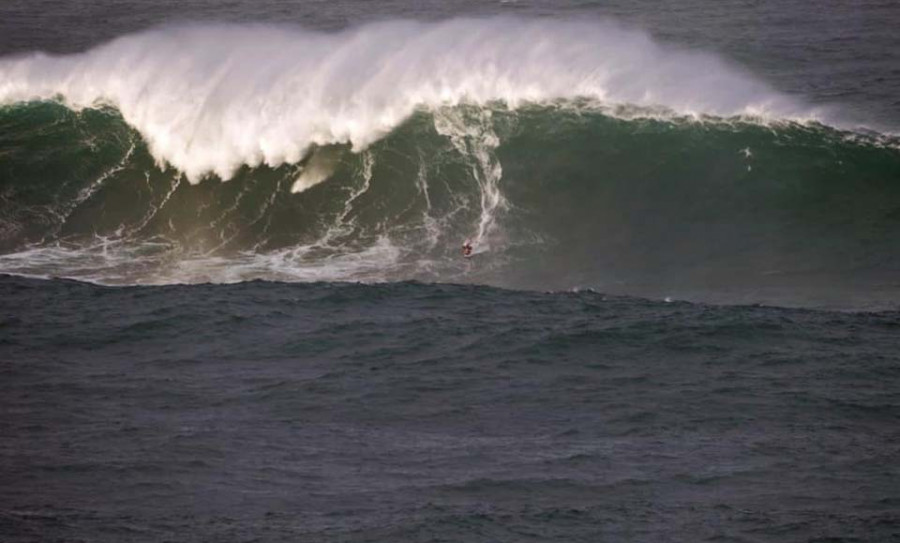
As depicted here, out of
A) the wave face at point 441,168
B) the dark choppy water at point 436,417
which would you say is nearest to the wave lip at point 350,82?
the wave face at point 441,168

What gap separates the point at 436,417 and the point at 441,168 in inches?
432

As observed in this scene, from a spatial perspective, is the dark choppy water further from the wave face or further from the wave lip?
the wave lip

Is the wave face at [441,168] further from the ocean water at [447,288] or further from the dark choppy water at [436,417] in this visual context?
the dark choppy water at [436,417]

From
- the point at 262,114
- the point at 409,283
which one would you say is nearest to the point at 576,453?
the point at 409,283

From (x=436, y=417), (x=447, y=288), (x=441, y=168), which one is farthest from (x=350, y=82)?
(x=436, y=417)

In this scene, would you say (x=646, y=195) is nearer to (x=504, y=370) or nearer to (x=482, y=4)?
(x=504, y=370)

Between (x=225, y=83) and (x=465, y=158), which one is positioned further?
(x=225, y=83)

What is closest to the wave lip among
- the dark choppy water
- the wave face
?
the wave face

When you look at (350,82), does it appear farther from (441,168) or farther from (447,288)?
(447,288)

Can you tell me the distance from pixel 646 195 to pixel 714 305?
5593 mm

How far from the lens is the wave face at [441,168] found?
26.7 m

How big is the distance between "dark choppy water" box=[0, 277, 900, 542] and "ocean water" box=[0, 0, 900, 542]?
0.17 feet

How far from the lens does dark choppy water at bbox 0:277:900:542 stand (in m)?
16.4

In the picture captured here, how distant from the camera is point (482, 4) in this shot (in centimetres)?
5034
